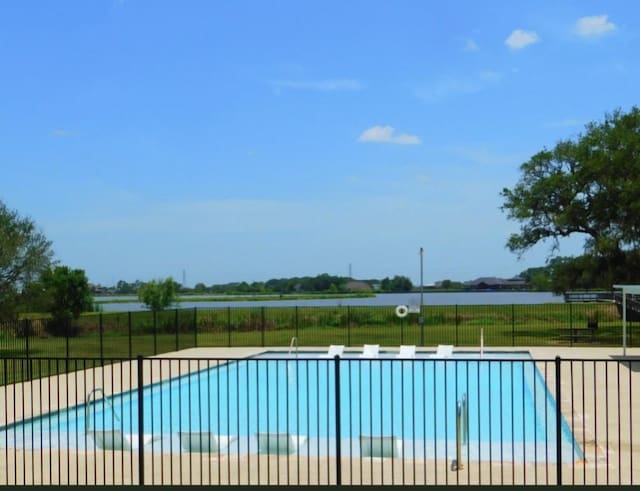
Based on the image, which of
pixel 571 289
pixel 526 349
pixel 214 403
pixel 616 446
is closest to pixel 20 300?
pixel 214 403

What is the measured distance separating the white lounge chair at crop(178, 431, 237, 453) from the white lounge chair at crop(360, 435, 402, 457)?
1744mm

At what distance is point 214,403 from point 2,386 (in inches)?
206

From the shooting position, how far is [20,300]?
33750mm

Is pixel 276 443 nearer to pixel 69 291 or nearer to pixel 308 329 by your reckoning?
pixel 308 329

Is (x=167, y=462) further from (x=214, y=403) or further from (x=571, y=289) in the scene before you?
(x=571, y=289)

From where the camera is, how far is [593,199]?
3844 centimetres

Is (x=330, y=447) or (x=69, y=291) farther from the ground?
(x=69, y=291)

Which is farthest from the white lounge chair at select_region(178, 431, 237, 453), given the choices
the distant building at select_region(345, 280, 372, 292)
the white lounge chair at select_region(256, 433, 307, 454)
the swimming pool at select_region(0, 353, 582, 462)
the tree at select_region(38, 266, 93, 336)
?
the distant building at select_region(345, 280, 372, 292)

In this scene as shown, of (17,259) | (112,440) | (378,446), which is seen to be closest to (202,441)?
(112,440)

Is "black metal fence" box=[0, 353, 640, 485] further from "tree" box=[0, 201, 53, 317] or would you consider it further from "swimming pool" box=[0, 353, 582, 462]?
"tree" box=[0, 201, 53, 317]

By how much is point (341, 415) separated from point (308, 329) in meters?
22.7

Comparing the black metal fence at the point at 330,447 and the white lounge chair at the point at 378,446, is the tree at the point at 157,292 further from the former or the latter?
the white lounge chair at the point at 378,446

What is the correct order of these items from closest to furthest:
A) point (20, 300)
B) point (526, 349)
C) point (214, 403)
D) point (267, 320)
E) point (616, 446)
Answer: point (616, 446), point (214, 403), point (526, 349), point (20, 300), point (267, 320)

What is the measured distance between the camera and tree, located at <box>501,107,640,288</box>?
37625 mm
